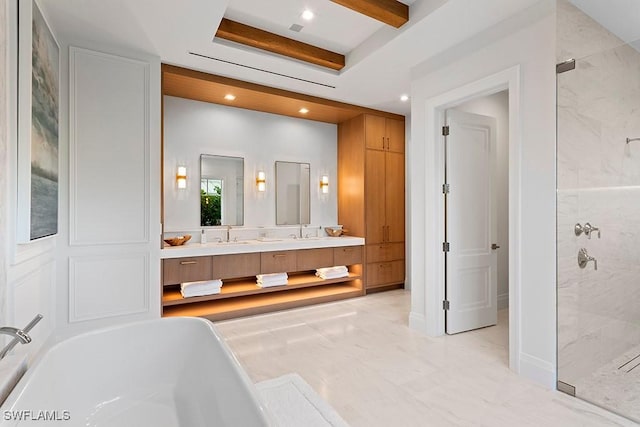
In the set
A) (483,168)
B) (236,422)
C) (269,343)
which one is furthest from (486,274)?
(236,422)

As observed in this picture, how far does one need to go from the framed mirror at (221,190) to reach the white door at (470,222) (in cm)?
269

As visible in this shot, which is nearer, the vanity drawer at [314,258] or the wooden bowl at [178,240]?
the wooden bowl at [178,240]

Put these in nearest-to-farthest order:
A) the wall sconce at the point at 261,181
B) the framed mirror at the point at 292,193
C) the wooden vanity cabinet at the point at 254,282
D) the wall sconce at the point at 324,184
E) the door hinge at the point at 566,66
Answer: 1. the door hinge at the point at 566,66
2. the wooden vanity cabinet at the point at 254,282
3. the wall sconce at the point at 261,181
4. the framed mirror at the point at 292,193
5. the wall sconce at the point at 324,184

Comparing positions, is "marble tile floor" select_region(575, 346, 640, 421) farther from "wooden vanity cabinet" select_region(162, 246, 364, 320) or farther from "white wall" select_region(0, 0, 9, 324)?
"white wall" select_region(0, 0, 9, 324)

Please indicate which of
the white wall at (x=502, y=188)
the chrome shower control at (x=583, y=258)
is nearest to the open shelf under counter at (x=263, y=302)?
the white wall at (x=502, y=188)

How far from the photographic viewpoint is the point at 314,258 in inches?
175

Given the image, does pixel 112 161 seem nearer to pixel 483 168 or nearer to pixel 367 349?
pixel 367 349

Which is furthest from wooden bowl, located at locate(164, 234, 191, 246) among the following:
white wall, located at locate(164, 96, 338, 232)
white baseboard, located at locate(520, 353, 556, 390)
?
white baseboard, located at locate(520, 353, 556, 390)

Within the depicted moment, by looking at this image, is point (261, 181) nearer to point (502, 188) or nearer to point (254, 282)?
point (254, 282)

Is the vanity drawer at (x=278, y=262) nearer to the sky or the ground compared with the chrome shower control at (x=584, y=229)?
nearer to the ground

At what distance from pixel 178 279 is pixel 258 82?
8.01 ft

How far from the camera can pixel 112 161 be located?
3045 mm

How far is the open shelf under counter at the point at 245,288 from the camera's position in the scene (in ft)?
11.9

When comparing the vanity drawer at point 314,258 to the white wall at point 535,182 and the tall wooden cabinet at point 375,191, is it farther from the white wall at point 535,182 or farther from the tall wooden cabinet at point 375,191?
the white wall at point 535,182
